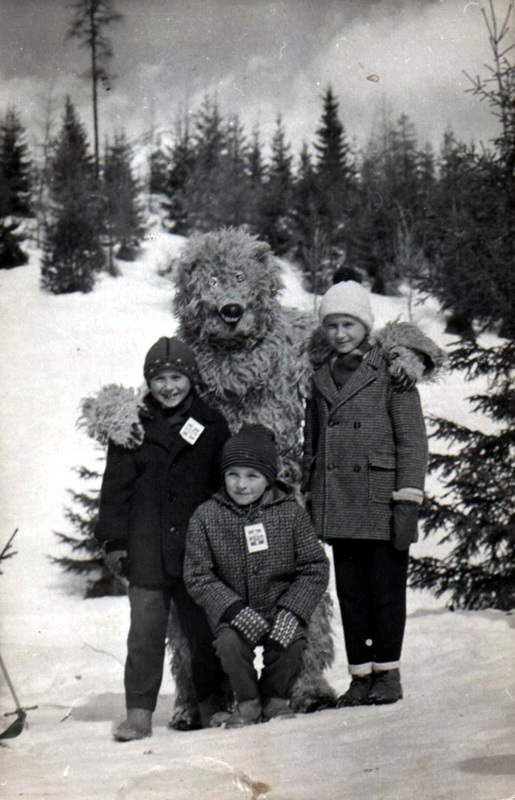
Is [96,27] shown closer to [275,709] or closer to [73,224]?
[275,709]

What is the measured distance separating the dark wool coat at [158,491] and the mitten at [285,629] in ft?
1.62

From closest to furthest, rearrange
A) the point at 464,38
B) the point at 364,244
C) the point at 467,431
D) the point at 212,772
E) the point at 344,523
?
1. the point at 212,772
2. the point at 344,523
3. the point at 464,38
4. the point at 467,431
5. the point at 364,244

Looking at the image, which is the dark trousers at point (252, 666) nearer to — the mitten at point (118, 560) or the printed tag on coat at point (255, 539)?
the printed tag on coat at point (255, 539)

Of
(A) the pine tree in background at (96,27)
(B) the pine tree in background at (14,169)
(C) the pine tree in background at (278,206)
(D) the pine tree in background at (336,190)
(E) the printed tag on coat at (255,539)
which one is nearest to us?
(E) the printed tag on coat at (255,539)

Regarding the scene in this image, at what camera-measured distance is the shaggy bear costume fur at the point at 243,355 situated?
12.0ft

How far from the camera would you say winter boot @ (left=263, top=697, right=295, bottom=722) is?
3.29m

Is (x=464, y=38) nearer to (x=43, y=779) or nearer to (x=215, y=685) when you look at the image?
(x=215, y=685)

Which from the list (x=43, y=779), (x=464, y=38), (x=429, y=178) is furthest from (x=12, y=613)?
(x=429, y=178)

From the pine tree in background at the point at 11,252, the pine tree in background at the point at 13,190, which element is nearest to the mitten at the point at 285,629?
the pine tree in background at the point at 13,190

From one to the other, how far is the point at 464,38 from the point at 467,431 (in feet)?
9.15

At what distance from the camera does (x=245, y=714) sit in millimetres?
3246

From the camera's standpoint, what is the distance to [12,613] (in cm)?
776

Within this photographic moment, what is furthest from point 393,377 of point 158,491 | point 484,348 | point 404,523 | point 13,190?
point 13,190

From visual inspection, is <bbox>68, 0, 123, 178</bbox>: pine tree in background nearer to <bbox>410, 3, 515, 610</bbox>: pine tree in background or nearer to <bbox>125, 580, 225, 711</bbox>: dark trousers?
<bbox>410, 3, 515, 610</bbox>: pine tree in background
